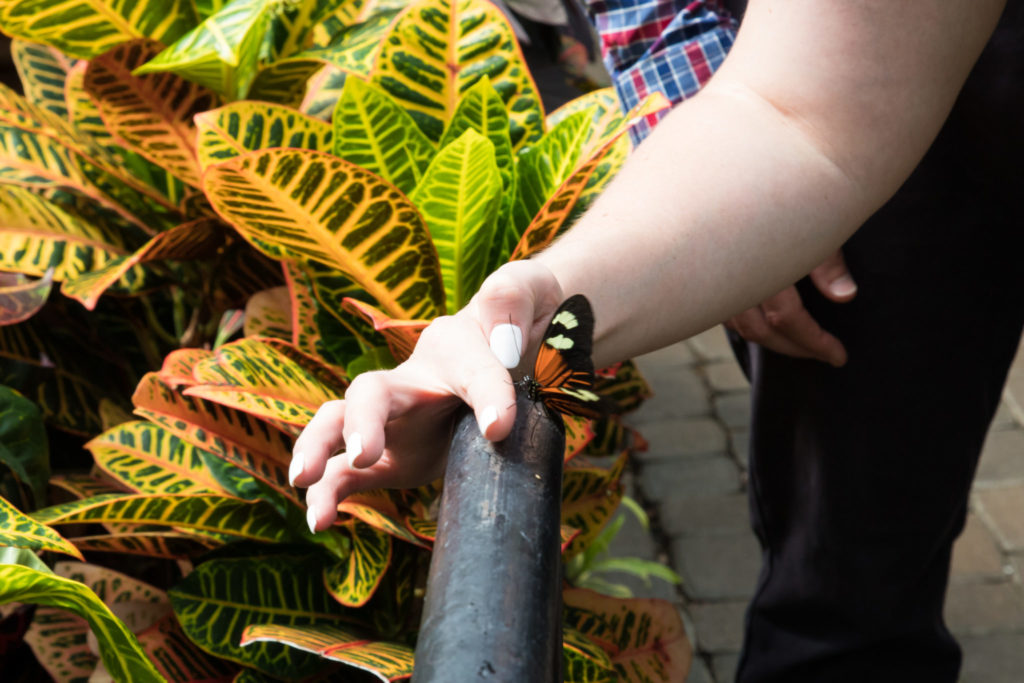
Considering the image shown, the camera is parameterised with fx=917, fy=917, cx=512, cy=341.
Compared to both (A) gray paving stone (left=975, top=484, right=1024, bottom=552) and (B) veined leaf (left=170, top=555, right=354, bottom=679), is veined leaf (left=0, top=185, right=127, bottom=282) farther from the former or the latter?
(A) gray paving stone (left=975, top=484, right=1024, bottom=552)

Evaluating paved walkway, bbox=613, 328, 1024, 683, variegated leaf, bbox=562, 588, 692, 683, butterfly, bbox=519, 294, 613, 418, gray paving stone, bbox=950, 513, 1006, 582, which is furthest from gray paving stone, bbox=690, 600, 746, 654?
butterfly, bbox=519, 294, 613, 418

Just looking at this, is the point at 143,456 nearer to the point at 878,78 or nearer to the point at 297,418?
the point at 297,418

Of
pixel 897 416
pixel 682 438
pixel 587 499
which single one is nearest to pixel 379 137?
pixel 587 499

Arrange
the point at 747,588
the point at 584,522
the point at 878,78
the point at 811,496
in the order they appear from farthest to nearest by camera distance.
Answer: the point at 747,588, the point at 811,496, the point at 584,522, the point at 878,78

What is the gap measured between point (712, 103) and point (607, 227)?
254mm

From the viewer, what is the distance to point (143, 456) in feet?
3.24

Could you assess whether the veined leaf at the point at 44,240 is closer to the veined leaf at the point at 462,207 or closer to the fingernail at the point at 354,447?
the veined leaf at the point at 462,207

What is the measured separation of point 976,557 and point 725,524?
28.6 inches

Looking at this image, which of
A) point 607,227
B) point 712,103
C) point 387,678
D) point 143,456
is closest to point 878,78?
point 712,103

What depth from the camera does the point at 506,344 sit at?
0.64m

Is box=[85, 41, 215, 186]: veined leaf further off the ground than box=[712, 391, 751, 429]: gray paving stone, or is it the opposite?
box=[85, 41, 215, 186]: veined leaf

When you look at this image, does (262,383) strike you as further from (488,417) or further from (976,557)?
(976,557)

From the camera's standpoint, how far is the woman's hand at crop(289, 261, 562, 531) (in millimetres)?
607

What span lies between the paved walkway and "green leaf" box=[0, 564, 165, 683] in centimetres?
190
